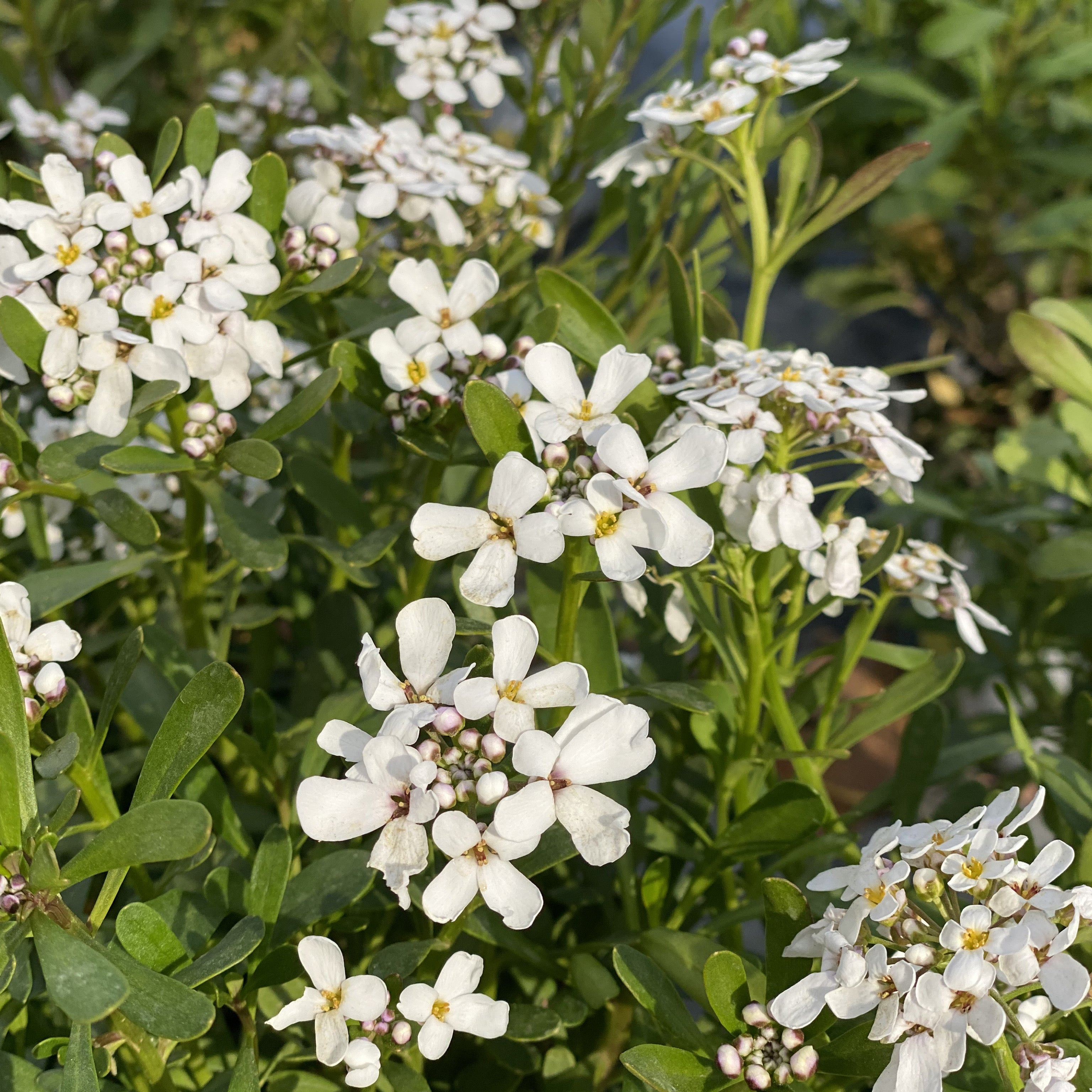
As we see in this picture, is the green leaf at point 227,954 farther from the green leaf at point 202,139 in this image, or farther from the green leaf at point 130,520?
the green leaf at point 202,139

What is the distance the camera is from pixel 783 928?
27.1 inches

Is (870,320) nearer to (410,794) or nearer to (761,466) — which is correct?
(761,466)

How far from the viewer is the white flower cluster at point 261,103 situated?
5.25 ft

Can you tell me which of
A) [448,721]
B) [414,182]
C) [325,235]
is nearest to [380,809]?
[448,721]

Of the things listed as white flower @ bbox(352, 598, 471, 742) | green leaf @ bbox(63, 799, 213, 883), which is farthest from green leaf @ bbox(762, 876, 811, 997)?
green leaf @ bbox(63, 799, 213, 883)

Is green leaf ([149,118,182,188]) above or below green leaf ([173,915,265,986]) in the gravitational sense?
above

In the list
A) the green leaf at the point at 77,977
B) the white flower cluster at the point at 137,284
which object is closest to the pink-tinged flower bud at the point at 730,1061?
the green leaf at the point at 77,977

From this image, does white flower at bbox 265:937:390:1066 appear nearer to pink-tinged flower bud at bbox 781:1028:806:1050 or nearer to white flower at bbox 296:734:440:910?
white flower at bbox 296:734:440:910

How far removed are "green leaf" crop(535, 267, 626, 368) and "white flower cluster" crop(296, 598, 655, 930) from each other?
13.5 inches

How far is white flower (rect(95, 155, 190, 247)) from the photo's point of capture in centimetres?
82

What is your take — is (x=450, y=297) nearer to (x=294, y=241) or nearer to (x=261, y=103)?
(x=294, y=241)

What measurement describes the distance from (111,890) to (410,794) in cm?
23

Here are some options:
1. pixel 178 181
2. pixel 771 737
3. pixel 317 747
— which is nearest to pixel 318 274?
pixel 178 181

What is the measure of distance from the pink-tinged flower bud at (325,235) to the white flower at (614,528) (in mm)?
399
